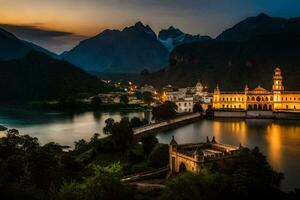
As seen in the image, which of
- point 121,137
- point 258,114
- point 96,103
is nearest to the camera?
point 121,137

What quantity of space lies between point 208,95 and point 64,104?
29.2 meters

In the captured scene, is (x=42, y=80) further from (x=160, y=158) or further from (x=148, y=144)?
(x=160, y=158)

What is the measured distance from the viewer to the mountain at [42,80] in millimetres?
111169

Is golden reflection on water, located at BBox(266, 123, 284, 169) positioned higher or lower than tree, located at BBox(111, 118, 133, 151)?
lower

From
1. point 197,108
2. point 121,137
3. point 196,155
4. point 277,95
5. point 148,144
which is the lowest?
point 148,144

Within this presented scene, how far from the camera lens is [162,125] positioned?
47.5 m

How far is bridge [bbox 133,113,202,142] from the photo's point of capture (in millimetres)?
38594

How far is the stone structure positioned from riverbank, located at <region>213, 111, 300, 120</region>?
4306 cm

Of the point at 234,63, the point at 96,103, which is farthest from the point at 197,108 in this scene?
the point at 234,63

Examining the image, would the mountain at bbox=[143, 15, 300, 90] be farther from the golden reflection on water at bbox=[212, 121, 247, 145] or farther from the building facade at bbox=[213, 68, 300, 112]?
the golden reflection on water at bbox=[212, 121, 247, 145]

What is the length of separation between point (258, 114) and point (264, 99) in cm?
615

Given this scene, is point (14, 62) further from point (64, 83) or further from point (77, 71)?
point (64, 83)

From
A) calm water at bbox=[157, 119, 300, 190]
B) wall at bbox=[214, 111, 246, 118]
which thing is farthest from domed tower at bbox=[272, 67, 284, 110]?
calm water at bbox=[157, 119, 300, 190]

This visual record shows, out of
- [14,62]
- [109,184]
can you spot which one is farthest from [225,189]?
[14,62]
